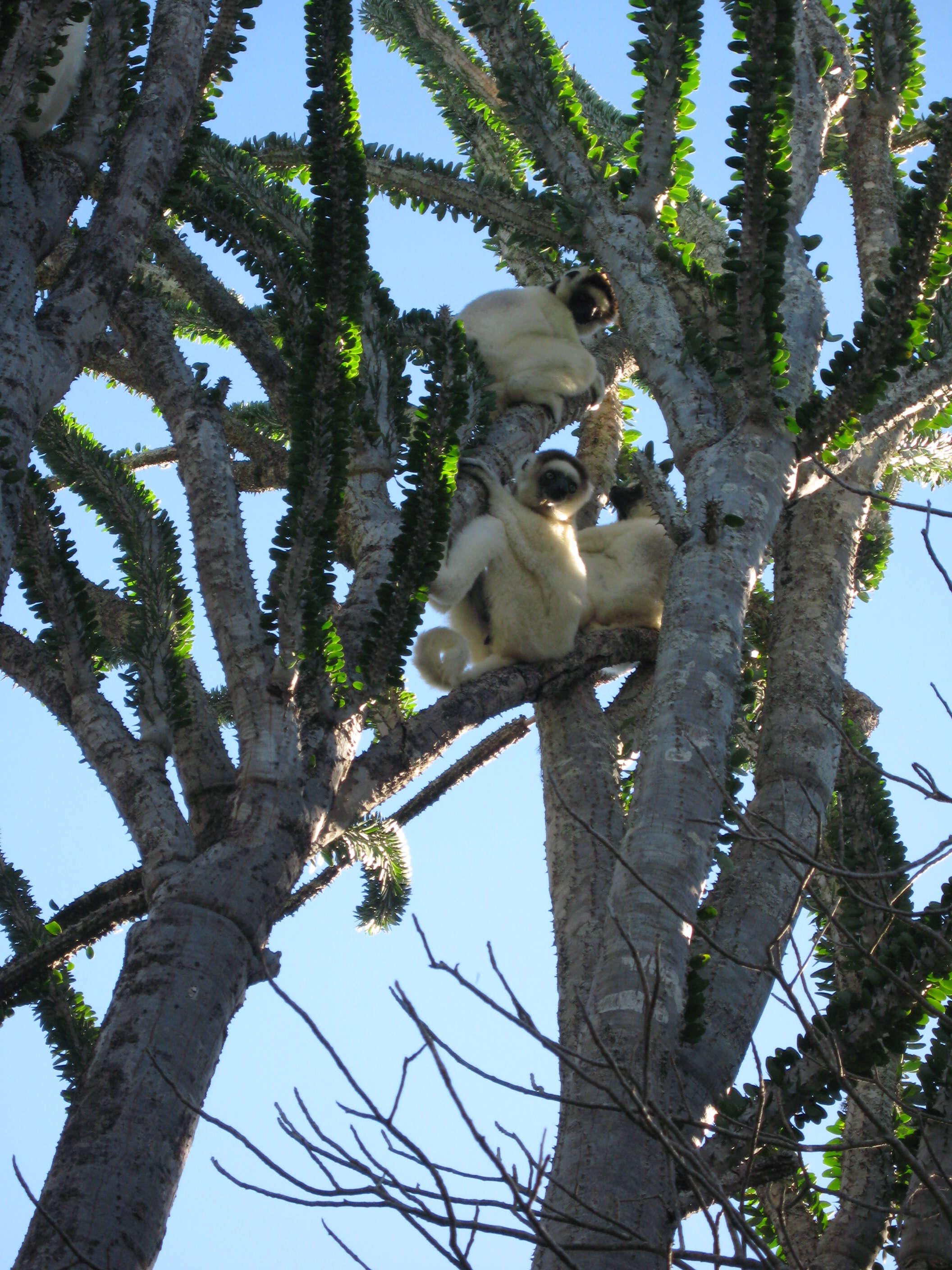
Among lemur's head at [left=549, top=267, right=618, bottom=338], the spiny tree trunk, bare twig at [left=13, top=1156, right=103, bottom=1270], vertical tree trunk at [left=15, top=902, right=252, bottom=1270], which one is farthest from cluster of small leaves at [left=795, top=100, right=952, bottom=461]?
bare twig at [left=13, top=1156, right=103, bottom=1270]

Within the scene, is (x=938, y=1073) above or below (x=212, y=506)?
below

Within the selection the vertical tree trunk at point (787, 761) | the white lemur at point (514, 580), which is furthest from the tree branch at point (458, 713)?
the vertical tree trunk at point (787, 761)

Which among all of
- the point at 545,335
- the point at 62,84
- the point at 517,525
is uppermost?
the point at 545,335

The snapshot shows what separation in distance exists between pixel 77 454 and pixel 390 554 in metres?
1.44

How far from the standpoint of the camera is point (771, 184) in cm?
498

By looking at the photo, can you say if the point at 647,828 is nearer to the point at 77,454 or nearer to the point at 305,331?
the point at 305,331

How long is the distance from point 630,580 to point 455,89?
4.40m

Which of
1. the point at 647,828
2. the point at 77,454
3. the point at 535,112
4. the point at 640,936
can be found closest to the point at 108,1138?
the point at 640,936

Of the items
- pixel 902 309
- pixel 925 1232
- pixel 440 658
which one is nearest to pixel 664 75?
pixel 902 309

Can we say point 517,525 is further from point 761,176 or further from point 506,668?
point 761,176

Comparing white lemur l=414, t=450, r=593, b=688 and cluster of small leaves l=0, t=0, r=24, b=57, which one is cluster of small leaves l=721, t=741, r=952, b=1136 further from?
cluster of small leaves l=0, t=0, r=24, b=57

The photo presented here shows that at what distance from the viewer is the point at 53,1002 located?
15.5 ft

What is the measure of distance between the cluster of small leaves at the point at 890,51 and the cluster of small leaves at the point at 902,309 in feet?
7.58

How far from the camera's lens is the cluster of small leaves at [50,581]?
13.8 ft
